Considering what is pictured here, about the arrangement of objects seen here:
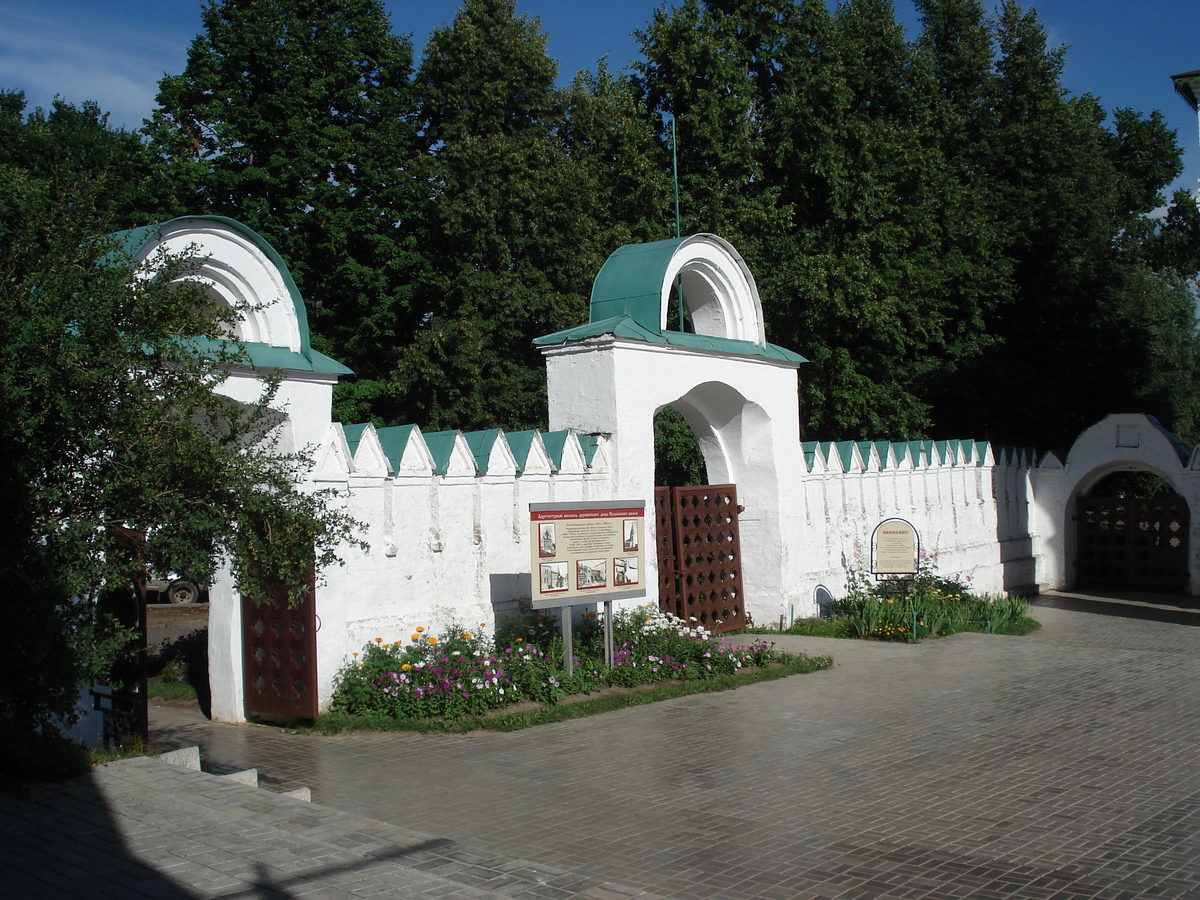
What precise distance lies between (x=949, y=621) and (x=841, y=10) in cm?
2219

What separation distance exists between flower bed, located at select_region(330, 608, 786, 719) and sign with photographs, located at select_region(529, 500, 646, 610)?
0.62m

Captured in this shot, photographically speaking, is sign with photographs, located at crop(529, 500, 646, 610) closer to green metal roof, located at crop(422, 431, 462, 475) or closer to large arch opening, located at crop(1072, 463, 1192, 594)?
green metal roof, located at crop(422, 431, 462, 475)

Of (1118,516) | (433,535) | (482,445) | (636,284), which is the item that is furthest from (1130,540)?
(433,535)

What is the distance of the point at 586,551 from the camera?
34.9ft

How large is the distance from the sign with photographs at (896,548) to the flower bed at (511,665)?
4014 millimetres

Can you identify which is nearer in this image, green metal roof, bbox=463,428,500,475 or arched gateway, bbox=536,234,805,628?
green metal roof, bbox=463,428,500,475

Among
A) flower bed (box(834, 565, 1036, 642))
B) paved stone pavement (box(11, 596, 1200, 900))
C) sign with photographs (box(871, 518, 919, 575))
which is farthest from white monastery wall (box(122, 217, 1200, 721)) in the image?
paved stone pavement (box(11, 596, 1200, 900))

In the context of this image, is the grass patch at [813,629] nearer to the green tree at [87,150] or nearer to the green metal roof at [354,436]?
the green metal roof at [354,436]

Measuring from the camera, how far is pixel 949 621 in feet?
49.5

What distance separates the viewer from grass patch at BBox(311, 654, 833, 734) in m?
9.20

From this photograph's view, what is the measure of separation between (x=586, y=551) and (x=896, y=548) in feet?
21.4

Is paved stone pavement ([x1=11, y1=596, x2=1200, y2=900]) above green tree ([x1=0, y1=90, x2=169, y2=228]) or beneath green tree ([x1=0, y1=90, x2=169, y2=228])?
beneath

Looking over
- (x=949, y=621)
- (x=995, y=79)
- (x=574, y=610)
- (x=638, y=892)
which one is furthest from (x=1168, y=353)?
(x=638, y=892)

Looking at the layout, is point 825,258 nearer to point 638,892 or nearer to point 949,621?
point 949,621
